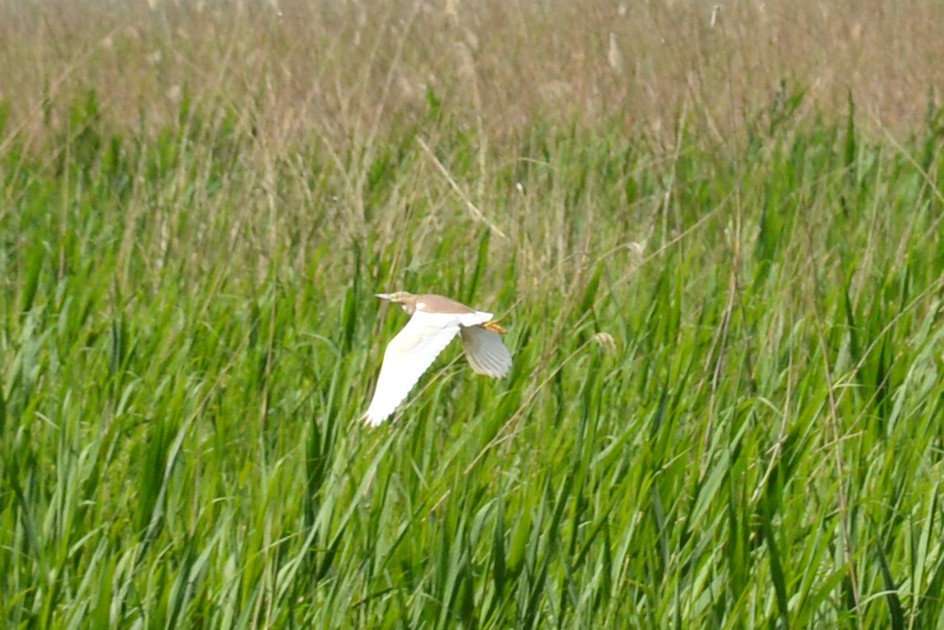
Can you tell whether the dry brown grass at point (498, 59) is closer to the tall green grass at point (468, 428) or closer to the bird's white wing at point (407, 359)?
the tall green grass at point (468, 428)

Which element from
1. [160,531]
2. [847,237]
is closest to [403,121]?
[847,237]

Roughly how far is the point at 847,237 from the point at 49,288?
169 cm

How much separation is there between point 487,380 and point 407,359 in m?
0.92

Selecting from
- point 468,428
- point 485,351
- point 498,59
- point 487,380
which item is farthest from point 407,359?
point 498,59

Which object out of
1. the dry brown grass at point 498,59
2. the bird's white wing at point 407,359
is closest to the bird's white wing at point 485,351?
the bird's white wing at point 407,359

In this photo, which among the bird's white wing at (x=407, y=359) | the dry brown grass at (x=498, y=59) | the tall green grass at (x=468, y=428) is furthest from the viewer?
the dry brown grass at (x=498, y=59)

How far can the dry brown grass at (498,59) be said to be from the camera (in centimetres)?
440

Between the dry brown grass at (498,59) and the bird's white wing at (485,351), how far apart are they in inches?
90.7

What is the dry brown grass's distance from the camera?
14.4ft

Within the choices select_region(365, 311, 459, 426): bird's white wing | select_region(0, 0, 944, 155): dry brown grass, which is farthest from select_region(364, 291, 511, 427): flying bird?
select_region(0, 0, 944, 155): dry brown grass

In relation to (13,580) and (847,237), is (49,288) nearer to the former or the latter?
(13,580)

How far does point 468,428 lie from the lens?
226cm

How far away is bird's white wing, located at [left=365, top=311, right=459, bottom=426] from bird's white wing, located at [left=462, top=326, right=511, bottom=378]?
179 mm

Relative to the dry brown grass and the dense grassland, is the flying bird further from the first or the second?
the dry brown grass
